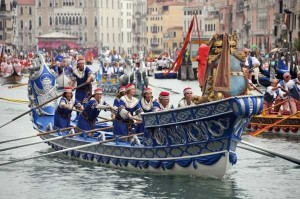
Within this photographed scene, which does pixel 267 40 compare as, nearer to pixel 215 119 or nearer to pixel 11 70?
pixel 11 70

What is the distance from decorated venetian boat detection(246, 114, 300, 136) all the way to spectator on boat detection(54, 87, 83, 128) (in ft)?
18.1

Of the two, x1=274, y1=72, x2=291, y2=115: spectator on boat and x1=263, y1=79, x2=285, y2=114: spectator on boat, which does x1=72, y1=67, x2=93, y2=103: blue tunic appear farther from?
x1=263, y1=79, x2=285, y2=114: spectator on boat

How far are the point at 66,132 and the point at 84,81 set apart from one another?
169 centimetres

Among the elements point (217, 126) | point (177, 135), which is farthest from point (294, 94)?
point (217, 126)

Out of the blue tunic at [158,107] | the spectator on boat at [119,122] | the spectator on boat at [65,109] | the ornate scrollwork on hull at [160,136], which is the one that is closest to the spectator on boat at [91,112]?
the spectator on boat at [65,109]

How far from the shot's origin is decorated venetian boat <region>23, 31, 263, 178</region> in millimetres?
20344

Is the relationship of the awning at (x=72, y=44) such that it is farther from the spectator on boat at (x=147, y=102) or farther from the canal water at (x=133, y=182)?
the spectator on boat at (x=147, y=102)

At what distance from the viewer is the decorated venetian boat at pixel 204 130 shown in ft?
66.7

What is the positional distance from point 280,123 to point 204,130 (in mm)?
9092

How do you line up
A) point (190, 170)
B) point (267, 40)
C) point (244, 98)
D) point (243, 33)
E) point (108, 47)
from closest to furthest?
point (244, 98) < point (190, 170) < point (267, 40) < point (243, 33) < point (108, 47)

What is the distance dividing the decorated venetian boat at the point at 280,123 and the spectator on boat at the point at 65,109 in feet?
18.1

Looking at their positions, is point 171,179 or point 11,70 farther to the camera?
point 11,70

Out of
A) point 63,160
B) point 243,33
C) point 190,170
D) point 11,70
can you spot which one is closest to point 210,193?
point 190,170

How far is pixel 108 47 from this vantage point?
175875 mm
